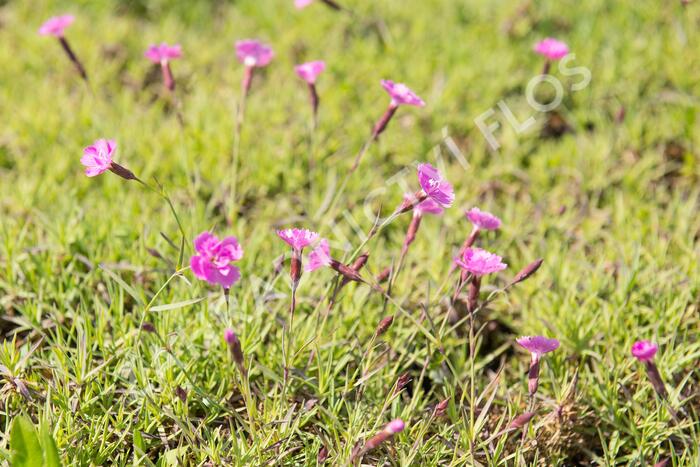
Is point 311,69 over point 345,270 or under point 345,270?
over

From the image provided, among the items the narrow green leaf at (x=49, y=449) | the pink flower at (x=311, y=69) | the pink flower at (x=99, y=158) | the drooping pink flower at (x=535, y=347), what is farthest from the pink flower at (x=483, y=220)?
the narrow green leaf at (x=49, y=449)

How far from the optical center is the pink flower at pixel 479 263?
1493 mm

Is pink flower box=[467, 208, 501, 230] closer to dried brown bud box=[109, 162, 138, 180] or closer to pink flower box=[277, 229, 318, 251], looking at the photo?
pink flower box=[277, 229, 318, 251]

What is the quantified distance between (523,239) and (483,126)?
724 millimetres

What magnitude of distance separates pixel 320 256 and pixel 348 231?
941 millimetres

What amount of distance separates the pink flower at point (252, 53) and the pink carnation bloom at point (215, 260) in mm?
893

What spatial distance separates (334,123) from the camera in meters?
2.93

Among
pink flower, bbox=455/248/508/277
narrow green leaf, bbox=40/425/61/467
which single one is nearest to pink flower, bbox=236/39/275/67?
pink flower, bbox=455/248/508/277

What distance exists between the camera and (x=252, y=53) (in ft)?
7.18

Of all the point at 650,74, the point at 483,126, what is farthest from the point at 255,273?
the point at 650,74

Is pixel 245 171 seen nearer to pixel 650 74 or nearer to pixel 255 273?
pixel 255 273

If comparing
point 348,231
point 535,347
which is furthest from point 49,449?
point 348,231

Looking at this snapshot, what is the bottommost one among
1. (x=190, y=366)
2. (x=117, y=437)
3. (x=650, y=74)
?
(x=117, y=437)

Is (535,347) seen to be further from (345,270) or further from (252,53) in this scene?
(252,53)
